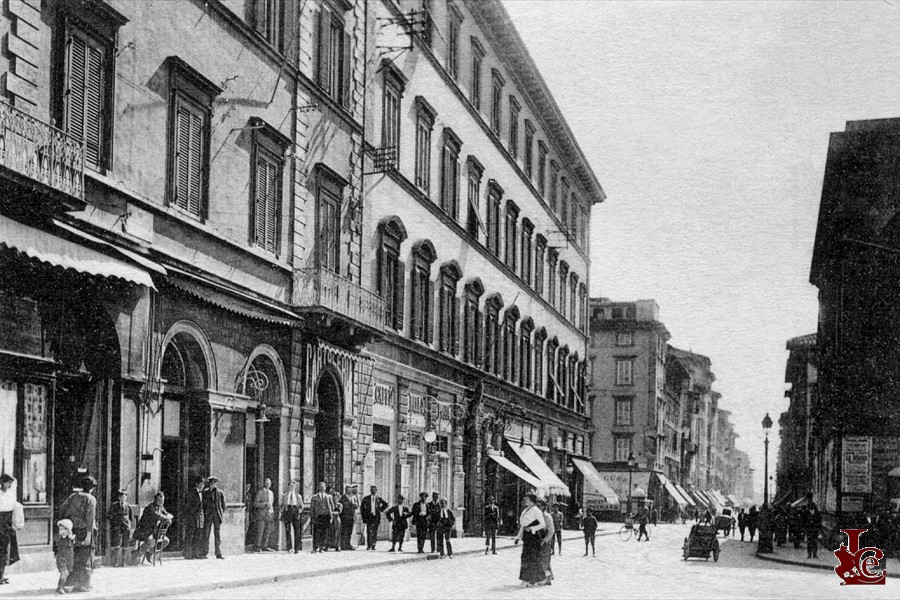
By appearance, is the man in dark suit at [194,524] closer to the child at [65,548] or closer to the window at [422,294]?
the child at [65,548]

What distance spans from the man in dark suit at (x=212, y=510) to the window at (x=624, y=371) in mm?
62241

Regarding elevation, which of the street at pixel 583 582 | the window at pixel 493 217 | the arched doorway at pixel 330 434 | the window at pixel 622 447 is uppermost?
the window at pixel 493 217

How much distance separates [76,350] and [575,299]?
A: 142 feet

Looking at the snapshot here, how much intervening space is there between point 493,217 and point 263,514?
68.5 feet

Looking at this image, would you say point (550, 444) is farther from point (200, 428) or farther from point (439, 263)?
point (200, 428)

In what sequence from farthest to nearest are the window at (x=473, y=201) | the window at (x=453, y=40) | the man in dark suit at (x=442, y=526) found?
the window at (x=473, y=201)
the window at (x=453, y=40)
the man in dark suit at (x=442, y=526)

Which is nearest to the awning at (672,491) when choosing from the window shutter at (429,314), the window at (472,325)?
the window at (472,325)

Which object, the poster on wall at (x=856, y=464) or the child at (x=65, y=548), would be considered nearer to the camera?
the child at (x=65, y=548)

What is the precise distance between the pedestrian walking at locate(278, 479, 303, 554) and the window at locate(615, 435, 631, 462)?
5731cm

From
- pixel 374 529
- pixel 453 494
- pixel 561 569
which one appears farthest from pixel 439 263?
pixel 561 569

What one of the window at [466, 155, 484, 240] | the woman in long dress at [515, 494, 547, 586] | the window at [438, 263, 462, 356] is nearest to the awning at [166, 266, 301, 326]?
the woman in long dress at [515, 494, 547, 586]

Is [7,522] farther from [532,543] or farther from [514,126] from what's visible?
[514,126]

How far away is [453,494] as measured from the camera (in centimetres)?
3581

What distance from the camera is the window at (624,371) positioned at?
265 ft
